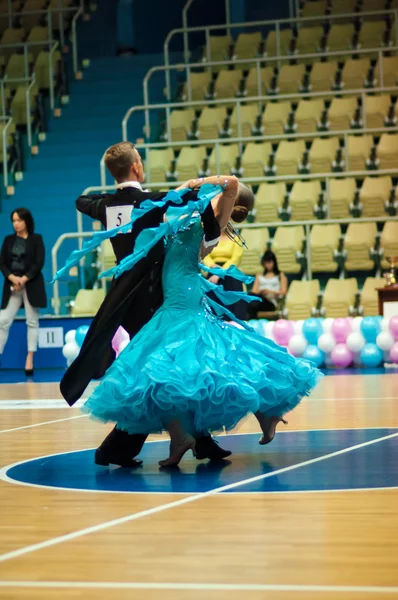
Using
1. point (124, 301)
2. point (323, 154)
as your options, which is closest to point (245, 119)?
point (323, 154)

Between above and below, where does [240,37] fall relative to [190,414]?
above

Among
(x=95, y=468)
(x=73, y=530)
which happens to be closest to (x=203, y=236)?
(x=95, y=468)

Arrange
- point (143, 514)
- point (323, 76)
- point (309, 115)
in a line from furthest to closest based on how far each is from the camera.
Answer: point (323, 76) → point (309, 115) → point (143, 514)

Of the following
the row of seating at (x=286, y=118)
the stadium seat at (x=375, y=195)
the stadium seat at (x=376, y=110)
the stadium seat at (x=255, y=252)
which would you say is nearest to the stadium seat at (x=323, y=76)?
the row of seating at (x=286, y=118)

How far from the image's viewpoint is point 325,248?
42.1 feet

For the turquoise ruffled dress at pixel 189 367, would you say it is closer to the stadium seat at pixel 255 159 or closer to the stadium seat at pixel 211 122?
the stadium seat at pixel 255 159

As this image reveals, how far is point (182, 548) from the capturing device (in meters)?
3.29

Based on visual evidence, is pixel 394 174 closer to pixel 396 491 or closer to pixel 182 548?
pixel 396 491

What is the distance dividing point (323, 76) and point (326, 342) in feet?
15.6

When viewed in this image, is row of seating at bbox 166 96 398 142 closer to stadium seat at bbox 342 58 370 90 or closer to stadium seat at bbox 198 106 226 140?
stadium seat at bbox 198 106 226 140

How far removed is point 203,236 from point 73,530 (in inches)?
71.0

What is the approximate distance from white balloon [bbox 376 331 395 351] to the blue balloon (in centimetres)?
12

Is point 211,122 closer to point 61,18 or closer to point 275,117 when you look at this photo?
point 275,117

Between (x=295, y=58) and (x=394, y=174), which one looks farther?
(x=295, y=58)
